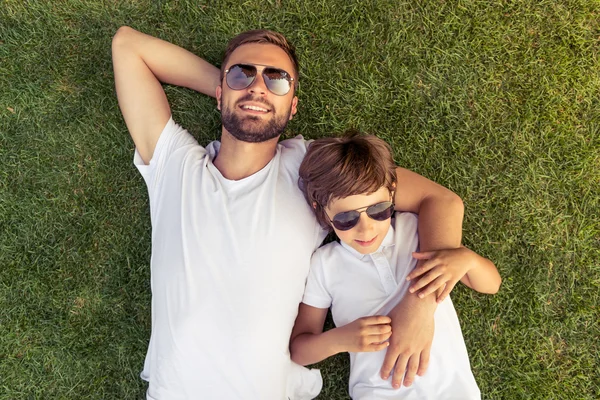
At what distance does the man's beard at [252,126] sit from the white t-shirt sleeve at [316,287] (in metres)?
0.98

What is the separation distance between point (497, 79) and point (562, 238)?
58.4 inches

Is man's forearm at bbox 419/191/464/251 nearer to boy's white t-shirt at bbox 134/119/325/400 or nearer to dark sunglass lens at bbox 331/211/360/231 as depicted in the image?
dark sunglass lens at bbox 331/211/360/231

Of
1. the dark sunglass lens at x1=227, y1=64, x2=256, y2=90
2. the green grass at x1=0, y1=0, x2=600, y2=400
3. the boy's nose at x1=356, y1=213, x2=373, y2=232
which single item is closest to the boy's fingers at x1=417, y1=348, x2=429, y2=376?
the boy's nose at x1=356, y1=213, x2=373, y2=232

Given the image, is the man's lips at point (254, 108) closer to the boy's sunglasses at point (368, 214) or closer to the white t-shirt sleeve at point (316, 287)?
the boy's sunglasses at point (368, 214)

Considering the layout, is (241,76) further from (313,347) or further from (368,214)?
(313,347)

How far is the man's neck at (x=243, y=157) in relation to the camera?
3.20 m

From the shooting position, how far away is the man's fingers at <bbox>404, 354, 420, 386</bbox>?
2.79m

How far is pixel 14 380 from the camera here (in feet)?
12.4

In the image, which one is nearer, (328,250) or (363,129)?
(328,250)

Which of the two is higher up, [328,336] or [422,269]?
[422,269]

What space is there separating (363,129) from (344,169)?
113cm

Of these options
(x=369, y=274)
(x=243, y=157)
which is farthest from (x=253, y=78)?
(x=369, y=274)

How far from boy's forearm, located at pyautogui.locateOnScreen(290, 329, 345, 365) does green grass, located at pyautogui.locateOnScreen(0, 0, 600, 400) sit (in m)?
0.71

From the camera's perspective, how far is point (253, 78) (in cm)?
306
